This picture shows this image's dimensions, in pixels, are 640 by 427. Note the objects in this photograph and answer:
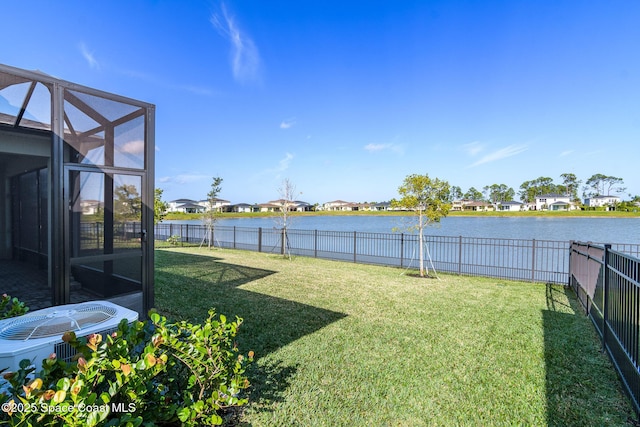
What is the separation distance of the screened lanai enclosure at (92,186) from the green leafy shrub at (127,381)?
2.39 m

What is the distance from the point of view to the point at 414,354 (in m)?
3.27

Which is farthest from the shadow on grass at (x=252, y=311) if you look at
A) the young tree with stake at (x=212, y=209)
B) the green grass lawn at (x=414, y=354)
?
the young tree with stake at (x=212, y=209)

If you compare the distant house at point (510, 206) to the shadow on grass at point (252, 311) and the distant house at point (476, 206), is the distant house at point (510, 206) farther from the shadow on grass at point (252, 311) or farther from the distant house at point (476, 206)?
the shadow on grass at point (252, 311)

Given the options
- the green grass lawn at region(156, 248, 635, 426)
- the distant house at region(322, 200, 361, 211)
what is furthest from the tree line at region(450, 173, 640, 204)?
the green grass lawn at region(156, 248, 635, 426)

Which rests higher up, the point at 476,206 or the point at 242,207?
the point at 476,206

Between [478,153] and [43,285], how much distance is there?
81.8ft

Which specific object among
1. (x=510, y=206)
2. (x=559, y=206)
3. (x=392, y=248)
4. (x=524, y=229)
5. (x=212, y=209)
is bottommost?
(x=392, y=248)

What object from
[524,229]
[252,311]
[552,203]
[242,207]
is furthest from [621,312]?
[242,207]

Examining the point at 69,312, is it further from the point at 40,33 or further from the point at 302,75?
the point at 302,75

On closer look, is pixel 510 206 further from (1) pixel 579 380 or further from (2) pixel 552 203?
(1) pixel 579 380

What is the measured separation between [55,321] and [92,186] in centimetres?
241

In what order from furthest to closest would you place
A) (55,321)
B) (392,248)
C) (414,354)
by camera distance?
(392,248)
(414,354)
(55,321)

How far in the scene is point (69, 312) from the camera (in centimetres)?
221

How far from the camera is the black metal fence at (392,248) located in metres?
8.19
